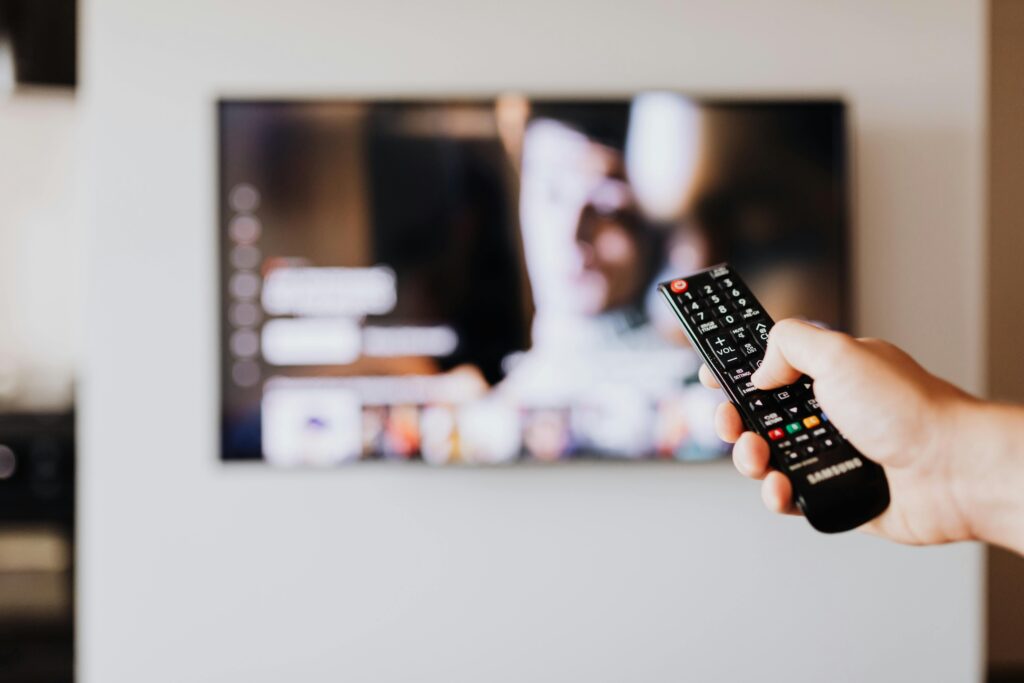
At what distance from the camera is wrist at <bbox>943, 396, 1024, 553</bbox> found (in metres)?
0.85

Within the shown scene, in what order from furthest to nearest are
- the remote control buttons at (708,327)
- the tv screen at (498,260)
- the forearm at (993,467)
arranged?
the tv screen at (498,260) → the remote control buttons at (708,327) → the forearm at (993,467)

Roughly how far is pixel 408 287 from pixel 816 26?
1.00 meters

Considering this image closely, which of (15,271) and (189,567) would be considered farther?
(15,271)

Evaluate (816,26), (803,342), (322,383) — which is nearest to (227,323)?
(322,383)

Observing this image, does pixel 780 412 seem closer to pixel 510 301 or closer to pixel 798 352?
pixel 798 352

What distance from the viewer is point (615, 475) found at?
185 centimetres

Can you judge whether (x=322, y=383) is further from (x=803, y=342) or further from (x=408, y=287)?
(x=803, y=342)

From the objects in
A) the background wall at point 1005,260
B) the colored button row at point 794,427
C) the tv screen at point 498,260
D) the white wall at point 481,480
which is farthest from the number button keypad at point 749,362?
the background wall at point 1005,260

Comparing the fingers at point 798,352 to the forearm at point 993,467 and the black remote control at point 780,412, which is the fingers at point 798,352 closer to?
the black remote control at point 780,412

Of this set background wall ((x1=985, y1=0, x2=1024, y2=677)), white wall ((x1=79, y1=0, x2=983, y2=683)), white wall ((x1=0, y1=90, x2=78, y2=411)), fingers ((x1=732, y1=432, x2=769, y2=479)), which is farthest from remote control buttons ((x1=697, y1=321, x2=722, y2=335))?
background wall ((x1=985, y1=0, x2=1024, y2=677))

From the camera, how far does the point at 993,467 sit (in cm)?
86

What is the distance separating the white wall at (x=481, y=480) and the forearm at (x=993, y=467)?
3.12 ft

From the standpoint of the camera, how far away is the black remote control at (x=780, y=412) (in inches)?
34.9

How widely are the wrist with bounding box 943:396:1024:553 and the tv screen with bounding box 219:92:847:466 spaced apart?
83 centimetres
